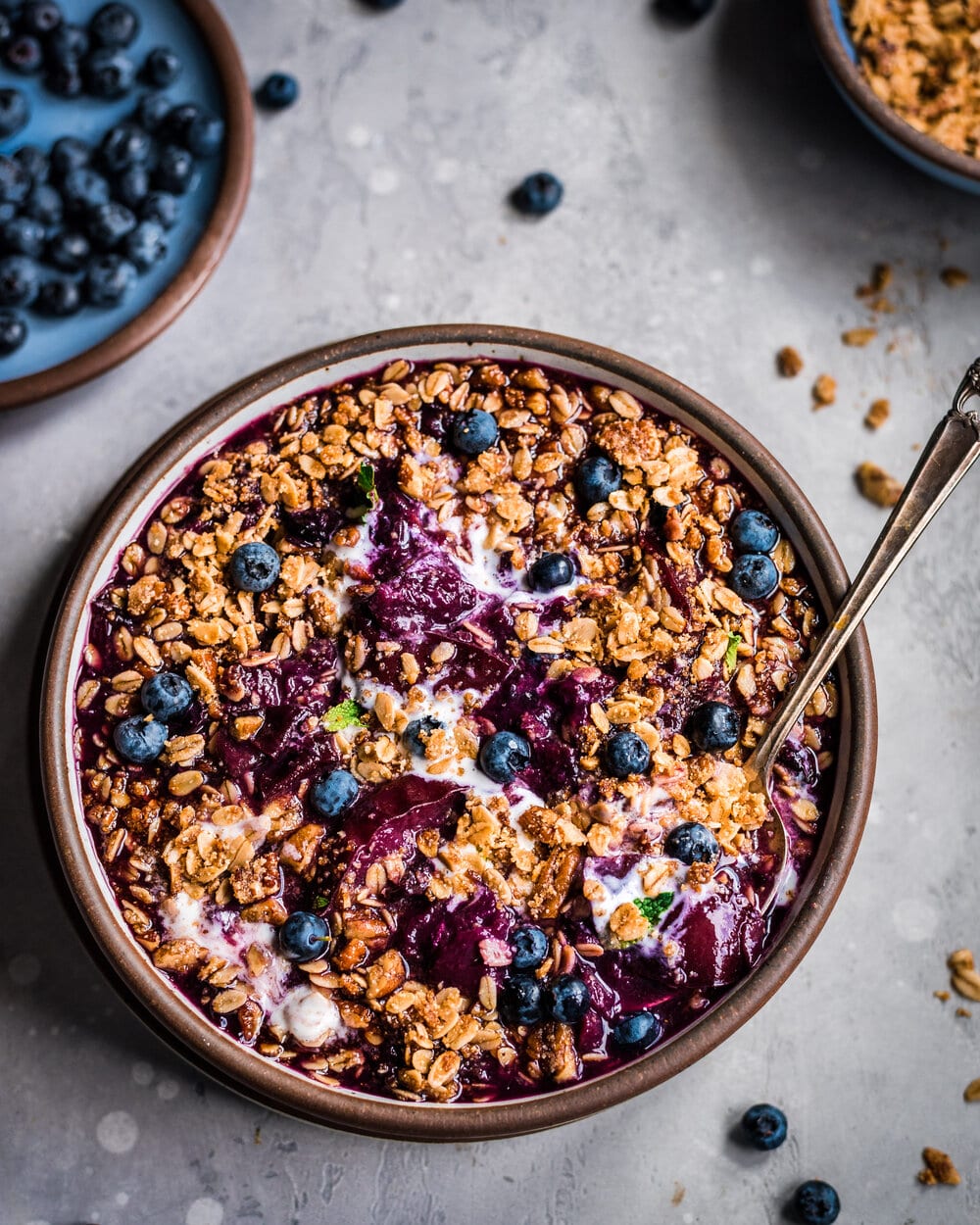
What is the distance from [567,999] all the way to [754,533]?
82 cm

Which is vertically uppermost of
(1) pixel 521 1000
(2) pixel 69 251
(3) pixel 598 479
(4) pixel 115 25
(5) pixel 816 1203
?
(4) pixel 115 25

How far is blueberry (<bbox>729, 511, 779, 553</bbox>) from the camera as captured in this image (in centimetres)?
199

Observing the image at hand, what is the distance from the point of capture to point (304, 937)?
1806 mm

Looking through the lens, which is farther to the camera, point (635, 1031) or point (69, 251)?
point (69, 251)

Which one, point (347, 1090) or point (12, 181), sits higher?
point (12, 181)

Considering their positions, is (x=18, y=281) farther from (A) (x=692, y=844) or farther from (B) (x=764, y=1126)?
(B) (x=764, y=1126)

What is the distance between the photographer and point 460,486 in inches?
78.3

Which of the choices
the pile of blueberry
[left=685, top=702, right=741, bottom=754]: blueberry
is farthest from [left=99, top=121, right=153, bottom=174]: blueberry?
[left=685, top=702, right=741, bottom=754]: blueberry

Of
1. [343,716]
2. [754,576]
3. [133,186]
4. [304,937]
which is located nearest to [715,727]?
[754,576]

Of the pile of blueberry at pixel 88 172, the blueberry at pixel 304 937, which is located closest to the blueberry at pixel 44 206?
the pile of blueberry at pixel 88 172

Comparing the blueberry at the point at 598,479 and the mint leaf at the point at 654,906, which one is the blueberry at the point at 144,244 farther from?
the mint leaf at the point at 654,906

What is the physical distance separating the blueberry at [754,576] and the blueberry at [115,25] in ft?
5.39

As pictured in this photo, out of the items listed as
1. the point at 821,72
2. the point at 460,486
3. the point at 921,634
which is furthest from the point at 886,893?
the point at 821,72

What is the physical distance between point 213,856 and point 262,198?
138 centimetres
